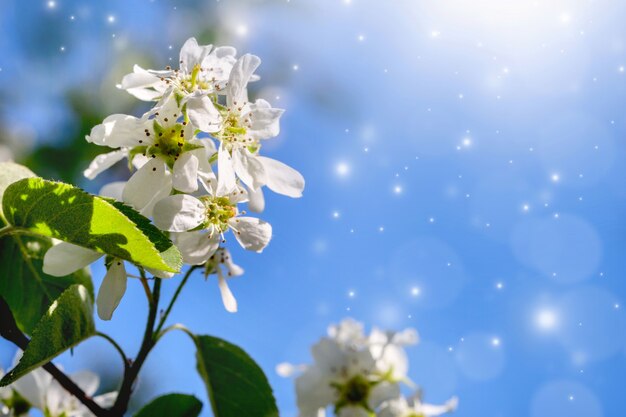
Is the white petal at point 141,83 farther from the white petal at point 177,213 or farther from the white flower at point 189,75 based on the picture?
the white petal at point 177,213

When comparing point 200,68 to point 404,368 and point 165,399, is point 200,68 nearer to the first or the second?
point 165,399

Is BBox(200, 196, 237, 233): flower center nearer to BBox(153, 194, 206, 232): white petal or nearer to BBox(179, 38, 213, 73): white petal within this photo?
BBox(153, 194, 206, 232): white petal

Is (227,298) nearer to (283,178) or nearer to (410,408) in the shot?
(283,178)

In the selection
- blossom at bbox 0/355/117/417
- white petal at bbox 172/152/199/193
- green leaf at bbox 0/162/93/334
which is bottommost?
blossom at bbox 0/355/117/417

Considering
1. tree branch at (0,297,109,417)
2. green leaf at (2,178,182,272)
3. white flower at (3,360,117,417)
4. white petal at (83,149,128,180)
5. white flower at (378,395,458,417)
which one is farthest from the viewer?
white flower at (378,395,458,417)

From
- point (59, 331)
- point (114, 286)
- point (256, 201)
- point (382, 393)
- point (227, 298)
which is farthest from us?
point (382, 393)

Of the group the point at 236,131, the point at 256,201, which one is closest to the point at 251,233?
the point at 256,201

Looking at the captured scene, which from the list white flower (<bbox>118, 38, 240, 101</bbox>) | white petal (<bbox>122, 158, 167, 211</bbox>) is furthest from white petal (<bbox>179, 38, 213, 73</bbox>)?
white petal (<bbox>122, 158, 167, 211</bbox>)
